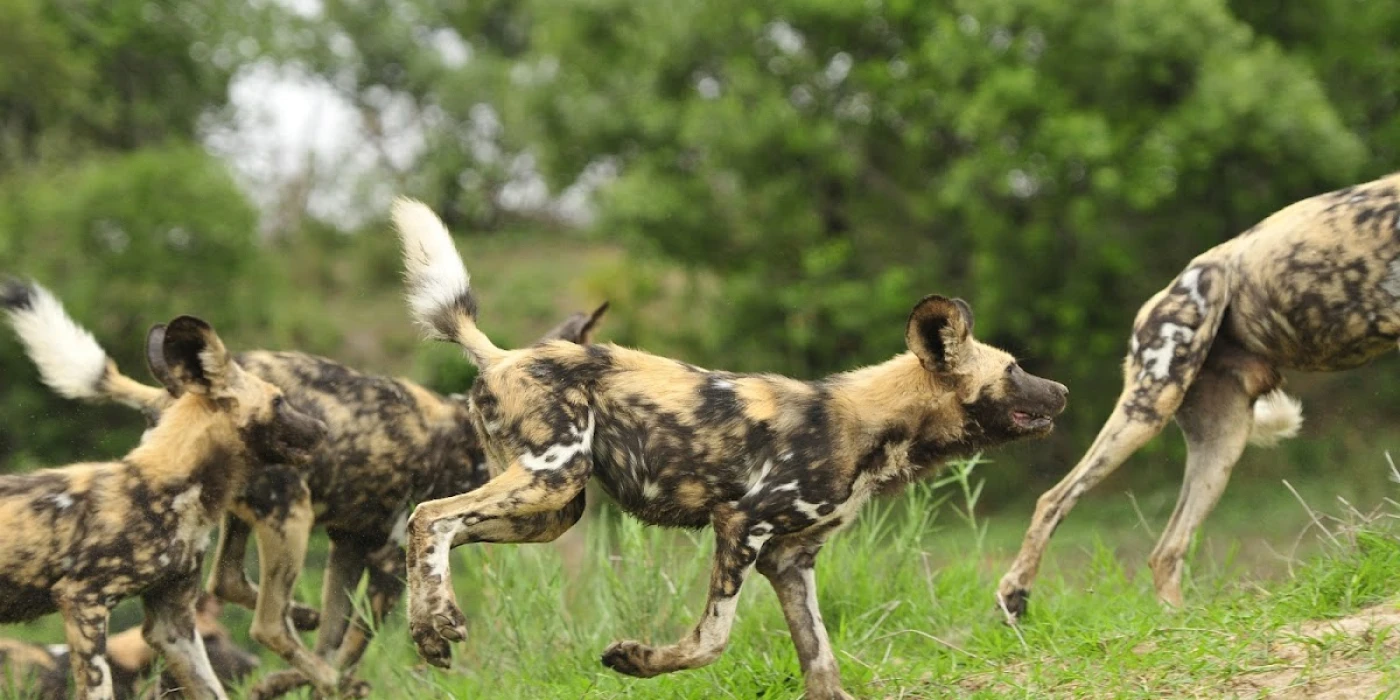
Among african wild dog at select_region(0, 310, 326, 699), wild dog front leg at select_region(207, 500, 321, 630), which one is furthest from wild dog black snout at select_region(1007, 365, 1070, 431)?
wild dog front leg at select_region(207, 500, 321, 630)

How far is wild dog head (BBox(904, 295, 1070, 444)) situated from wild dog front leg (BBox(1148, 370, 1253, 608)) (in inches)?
44.2

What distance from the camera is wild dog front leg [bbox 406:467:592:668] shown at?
4.08 meters

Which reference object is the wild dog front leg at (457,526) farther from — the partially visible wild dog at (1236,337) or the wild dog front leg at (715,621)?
the partially visible wild dog at (1236,337)

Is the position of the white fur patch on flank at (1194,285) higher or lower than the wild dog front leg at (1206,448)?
higher

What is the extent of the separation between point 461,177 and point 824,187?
8.59m

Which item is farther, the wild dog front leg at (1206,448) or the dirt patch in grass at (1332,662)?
the wild dog front leg at (1206,448)

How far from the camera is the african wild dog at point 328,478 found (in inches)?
215

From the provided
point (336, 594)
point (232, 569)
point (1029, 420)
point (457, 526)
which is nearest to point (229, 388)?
point (232, 569)

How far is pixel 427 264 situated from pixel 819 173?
954 centimetres

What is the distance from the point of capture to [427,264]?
15.6 ft

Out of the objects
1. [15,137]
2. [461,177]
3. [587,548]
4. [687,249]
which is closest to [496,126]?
[461,177]

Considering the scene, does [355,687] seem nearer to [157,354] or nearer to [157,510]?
[157,510]

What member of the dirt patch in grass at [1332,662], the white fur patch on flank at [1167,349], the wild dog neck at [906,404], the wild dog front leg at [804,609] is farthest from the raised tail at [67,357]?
the dirt patch in grass at [1332,662]

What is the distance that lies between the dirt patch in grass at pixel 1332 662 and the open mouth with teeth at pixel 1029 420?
0.86 m
